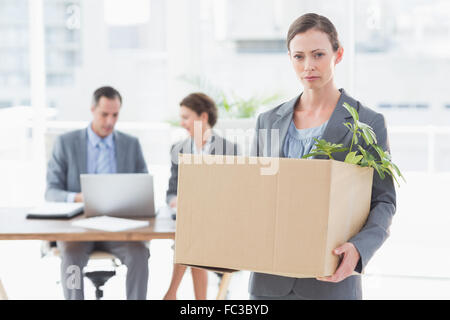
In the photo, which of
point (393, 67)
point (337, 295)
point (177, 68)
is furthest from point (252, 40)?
point (337, 295)

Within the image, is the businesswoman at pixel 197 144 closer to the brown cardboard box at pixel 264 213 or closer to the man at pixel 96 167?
Result: the man at pixel 96 167

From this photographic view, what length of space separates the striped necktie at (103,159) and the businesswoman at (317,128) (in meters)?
1.87

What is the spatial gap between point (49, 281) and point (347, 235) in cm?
307

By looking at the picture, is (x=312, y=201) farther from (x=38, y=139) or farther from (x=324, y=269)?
(x=38, y=139)

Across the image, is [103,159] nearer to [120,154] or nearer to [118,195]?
[120,154]

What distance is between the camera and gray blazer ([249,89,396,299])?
4.75 ft

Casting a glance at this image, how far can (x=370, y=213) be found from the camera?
4.95 feet

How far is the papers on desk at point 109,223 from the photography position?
8.25 ft

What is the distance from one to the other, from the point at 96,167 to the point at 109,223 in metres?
0.85

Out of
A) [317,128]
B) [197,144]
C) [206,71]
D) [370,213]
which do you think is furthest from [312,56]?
[206,71]

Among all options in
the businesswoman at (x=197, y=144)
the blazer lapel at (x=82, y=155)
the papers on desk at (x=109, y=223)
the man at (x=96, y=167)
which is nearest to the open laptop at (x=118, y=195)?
the papers on desk at (x=109, y=223)

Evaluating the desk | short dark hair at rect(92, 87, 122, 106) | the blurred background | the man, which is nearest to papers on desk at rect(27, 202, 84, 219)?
the desk

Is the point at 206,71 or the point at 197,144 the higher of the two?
the point at 206,71

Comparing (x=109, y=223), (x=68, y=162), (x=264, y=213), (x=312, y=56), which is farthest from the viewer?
(x=68, y=162)
